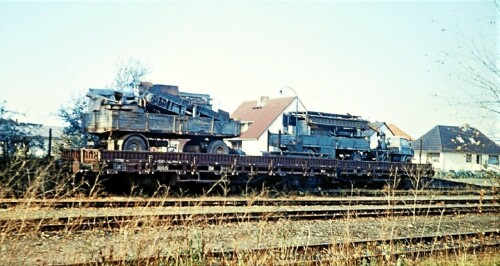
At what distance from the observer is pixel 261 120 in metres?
44.8

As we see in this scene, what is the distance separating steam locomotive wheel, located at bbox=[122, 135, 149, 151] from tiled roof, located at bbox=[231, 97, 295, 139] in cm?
2328

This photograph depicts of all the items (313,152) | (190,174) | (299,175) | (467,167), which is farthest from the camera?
(467,167)

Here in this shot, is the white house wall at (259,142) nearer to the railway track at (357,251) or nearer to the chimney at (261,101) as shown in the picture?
the chimney at (261,101)

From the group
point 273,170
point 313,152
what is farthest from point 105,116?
point 313,152

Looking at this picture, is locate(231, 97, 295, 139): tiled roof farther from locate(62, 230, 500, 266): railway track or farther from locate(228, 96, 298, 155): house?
locate(62, 230, 500, 266): railway track

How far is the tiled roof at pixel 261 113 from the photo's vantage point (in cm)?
4341

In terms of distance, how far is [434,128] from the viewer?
200 feet

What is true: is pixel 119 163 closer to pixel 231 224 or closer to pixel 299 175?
pixel 231 224

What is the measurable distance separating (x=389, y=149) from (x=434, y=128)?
35289mm

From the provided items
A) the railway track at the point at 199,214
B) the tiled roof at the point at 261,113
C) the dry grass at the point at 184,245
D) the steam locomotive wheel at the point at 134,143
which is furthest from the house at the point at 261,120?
the dry grass at the point at 184,245

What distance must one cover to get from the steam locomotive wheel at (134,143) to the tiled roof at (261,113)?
917 inches

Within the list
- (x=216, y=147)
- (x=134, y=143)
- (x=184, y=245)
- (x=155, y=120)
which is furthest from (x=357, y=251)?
(x=216, y=147)

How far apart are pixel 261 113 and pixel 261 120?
207cm

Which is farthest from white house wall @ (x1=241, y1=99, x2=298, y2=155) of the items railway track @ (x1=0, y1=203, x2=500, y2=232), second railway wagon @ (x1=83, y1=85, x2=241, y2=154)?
railway track @ (x1=0, y1=203, x2=500, y2=232)
